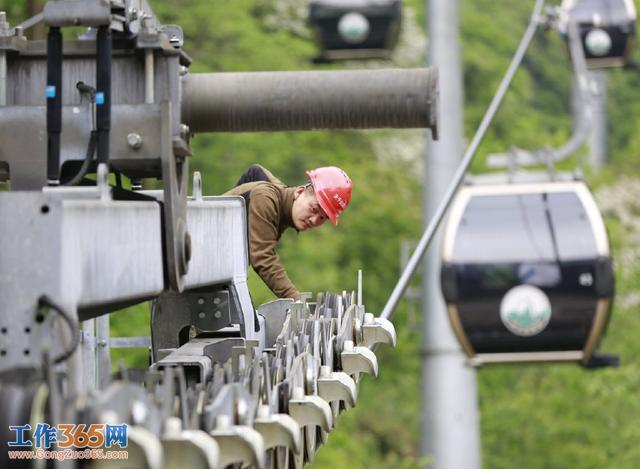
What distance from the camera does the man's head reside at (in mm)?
7656

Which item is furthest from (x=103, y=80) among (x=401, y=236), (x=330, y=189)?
(x=401, y=236)

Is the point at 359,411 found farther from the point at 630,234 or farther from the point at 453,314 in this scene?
the point at 453,314

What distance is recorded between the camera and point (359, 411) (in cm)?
3569

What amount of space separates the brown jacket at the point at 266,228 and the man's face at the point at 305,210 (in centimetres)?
4

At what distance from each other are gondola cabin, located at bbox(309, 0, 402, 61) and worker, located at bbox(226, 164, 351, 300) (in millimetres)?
19185

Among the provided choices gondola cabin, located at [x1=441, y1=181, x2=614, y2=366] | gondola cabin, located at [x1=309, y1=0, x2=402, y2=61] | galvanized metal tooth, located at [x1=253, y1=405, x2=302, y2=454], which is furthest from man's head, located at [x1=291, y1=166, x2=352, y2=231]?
gondola cabin, located at [x1=309, y1=0, x2=402, y2=61]

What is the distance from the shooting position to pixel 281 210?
305 inches

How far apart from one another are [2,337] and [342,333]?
1919 mm

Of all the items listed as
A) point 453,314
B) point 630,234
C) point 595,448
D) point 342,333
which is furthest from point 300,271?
point 342,333

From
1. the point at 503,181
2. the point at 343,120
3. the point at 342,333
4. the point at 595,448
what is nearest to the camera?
the point at 343,120

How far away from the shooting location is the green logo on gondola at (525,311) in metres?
21.3

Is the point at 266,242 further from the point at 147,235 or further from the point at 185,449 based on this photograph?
the point at 185,449

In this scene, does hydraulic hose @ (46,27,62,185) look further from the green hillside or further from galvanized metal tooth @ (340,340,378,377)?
the green hillside

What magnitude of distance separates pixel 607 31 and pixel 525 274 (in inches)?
263
